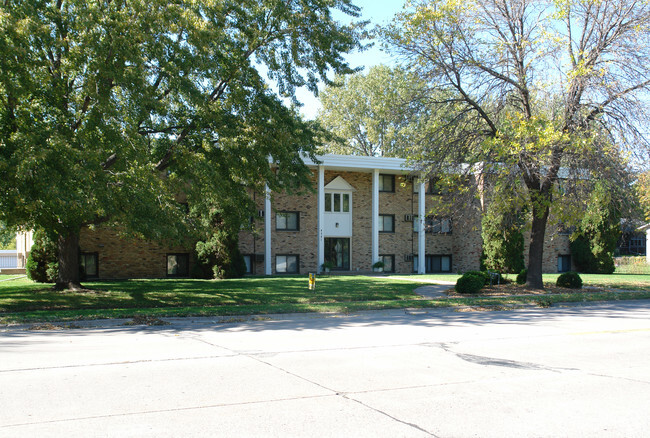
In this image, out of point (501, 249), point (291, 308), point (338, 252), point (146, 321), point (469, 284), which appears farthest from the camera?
point (338, 252)

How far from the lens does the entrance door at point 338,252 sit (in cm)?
3309

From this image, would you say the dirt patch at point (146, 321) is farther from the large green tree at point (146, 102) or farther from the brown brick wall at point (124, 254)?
the brown brick wall at point (124, 254)

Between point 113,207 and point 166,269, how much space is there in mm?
15827

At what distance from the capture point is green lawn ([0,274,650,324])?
14.2 metres

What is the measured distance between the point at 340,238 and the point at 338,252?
851 mm

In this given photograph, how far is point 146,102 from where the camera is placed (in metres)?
13.8

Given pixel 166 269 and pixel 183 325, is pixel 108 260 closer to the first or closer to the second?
pixel 166 269

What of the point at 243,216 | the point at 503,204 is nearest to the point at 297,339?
the point at 243,216

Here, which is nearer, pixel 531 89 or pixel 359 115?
pixel 531 89

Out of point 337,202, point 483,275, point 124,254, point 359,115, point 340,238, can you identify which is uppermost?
point 359,115

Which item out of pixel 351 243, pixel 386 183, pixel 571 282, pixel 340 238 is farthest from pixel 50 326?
pixel 386 183

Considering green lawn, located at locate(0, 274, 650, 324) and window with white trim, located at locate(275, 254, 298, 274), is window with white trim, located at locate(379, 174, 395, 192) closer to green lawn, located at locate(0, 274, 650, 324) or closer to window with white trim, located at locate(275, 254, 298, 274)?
window with white trim, located at locate(275, 254, 298, 274)

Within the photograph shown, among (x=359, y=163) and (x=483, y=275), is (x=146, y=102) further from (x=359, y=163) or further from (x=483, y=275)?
(x=359, y=163)

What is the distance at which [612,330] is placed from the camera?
11.7 metres
